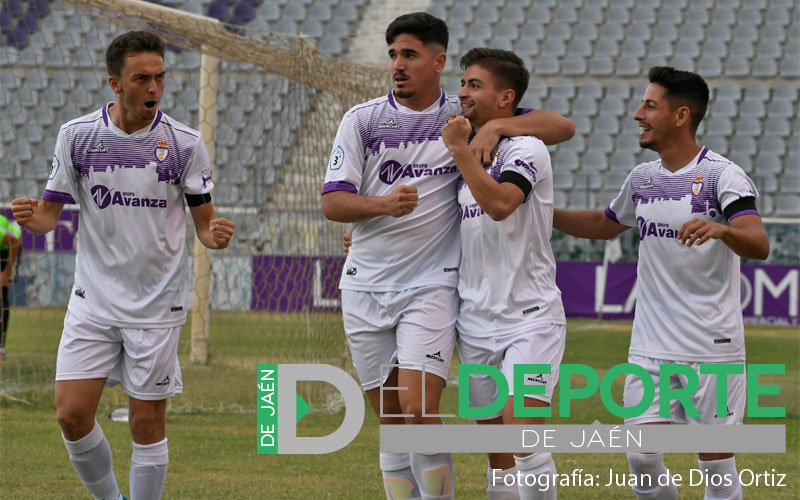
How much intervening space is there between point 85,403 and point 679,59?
19587 millimetres

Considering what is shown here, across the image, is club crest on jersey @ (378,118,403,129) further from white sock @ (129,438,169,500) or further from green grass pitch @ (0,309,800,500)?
green grass pitch @ (0,309,800,500)

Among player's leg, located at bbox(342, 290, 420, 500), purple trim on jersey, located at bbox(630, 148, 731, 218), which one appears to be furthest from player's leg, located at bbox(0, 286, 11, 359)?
purple trim on jersey, located at bbox(630, 148, 731, 218)

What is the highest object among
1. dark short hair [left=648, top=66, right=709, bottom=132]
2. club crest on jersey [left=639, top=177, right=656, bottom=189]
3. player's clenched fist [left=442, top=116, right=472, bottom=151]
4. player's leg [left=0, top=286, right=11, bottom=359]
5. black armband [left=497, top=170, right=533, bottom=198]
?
dark short hair [left=648, top=66, right=709, bottom=132]

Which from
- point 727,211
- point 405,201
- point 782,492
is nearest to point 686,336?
point 727,211

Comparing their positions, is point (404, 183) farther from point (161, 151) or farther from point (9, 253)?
point (9, 253)

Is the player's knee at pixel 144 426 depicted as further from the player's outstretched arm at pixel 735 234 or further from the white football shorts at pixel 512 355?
the player's outstretched arm at pixel 735 234

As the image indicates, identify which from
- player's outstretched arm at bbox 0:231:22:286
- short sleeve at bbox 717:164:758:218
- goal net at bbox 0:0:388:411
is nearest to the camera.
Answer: short sleeve at bbox 717:164:758:218

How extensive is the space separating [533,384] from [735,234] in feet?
3.22

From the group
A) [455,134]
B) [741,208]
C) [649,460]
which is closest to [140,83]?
[455,134]

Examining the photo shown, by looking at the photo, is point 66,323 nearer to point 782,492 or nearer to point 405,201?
point 405,201

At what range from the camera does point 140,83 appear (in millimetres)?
4863

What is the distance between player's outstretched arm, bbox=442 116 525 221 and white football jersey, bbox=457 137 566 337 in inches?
7.4

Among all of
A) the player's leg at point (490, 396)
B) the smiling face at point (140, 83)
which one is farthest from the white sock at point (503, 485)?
the smiling face at point (140, 83)

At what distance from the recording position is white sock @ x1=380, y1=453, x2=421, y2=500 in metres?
4.80
